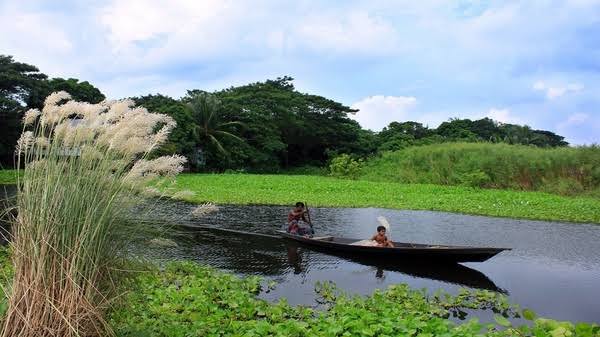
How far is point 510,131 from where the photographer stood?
159 ft

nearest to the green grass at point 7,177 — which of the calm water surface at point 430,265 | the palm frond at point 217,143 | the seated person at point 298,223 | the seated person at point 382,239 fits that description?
the palm frond at point 217,143

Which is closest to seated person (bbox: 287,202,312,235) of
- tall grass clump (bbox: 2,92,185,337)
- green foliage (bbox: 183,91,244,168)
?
tall grass clump (bbox: 2,92,185,337)

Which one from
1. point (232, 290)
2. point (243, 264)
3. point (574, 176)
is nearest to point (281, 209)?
point (243, 264)

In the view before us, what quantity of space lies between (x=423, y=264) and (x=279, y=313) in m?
4.98

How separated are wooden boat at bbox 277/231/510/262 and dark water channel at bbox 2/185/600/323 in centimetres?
24

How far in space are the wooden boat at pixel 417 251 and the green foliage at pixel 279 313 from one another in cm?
127

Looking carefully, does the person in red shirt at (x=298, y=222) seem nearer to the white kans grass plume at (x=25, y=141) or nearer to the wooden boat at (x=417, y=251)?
the wooden boat at (x=417, y=251)

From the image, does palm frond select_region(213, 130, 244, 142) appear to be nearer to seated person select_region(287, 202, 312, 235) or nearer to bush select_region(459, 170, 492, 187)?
bush select_region(459, 170, 492, 187)

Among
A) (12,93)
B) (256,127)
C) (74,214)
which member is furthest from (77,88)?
(74,214)

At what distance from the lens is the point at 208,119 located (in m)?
37.7

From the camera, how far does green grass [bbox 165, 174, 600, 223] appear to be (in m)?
18.4

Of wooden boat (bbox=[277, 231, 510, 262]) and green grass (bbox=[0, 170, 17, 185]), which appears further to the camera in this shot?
green grass (bbox=[0, 170, 17, 185])

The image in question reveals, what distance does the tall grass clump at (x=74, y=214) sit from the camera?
13.7 ft

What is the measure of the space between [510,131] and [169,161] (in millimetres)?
48803
